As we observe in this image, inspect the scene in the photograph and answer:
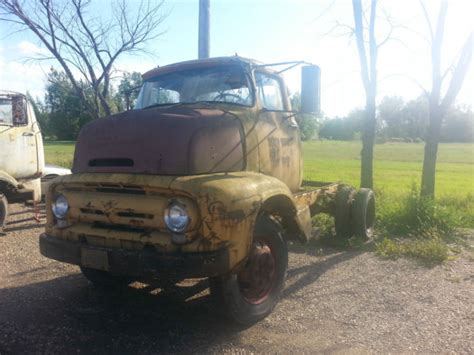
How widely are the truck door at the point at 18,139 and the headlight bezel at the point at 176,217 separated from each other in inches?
230

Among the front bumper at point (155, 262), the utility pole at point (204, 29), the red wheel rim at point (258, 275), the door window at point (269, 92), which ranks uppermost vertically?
the utility pole at point (204, 29)

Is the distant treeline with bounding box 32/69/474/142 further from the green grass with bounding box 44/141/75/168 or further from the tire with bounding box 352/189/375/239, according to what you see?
the tire with bounding box 352/189/375/239

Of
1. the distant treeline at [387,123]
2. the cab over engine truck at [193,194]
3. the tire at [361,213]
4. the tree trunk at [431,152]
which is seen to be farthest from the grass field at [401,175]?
the distant treeline at [387,123]

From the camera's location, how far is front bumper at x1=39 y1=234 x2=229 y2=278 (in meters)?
3.41

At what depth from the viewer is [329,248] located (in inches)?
282

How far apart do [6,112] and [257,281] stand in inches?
262

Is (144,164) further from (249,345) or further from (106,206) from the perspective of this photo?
(249,345)

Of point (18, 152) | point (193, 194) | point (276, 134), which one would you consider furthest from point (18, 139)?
point (193, 194)

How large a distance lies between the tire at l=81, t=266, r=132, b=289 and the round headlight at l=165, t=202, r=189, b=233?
1.63 m

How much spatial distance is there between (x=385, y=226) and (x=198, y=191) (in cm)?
601

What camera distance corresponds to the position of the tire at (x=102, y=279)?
4746mm

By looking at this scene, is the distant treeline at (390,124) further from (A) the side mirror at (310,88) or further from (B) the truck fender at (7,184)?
(A) the side mirror at (310,88)

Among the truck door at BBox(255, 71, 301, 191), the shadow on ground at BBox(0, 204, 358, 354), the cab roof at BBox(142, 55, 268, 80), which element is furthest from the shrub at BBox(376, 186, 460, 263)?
the cab roof at BBox(142, 55, 268, 80)

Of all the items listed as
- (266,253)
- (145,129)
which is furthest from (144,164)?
(266,253)
